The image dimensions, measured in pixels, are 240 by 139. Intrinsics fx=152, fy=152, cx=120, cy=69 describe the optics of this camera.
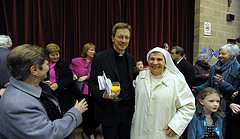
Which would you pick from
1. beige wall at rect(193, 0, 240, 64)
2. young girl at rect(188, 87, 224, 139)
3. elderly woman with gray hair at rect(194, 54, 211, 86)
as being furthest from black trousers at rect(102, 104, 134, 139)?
beige wall at rect(193, 0, 240, 64)

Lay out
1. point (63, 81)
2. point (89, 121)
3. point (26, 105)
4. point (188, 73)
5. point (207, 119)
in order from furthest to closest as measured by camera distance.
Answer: point (188, 73), point (89, 121), point (63, 81), point (207, 119), point (26, 105)

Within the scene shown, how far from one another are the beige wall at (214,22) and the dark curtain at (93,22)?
0.83ft

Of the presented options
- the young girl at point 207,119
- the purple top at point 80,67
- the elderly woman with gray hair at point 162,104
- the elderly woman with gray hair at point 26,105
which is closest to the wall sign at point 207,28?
the young girl at point 207,119

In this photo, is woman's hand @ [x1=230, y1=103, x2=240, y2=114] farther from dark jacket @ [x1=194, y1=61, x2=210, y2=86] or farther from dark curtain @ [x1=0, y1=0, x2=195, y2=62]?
dark curtain @ [x1=0, y1=0, x2=195, y2=62]

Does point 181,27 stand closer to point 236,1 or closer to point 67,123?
point 236,1

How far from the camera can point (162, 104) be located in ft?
4.86

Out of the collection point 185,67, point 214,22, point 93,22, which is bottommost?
point 185,67

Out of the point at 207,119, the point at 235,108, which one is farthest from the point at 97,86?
the point at 235,108

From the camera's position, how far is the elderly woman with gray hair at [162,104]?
1.47 metres

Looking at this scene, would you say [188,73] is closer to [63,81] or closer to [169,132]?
[169,132]

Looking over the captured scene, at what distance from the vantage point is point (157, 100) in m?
1.50

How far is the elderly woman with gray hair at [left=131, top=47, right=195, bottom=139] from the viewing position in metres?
1.47

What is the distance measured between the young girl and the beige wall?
4.01 metres

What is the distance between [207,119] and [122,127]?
1.01 meters
